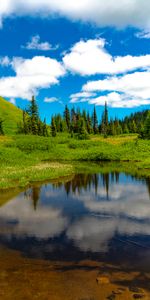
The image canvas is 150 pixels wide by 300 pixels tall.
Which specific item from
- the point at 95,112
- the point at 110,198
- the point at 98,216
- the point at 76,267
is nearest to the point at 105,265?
the point at 76,267

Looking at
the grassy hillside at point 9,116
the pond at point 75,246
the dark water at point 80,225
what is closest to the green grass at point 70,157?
the dark water at point 80,225

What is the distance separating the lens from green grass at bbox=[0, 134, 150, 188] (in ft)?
129

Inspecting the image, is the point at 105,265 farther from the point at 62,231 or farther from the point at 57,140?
the point at 57,140

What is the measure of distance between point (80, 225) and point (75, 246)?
116 inches

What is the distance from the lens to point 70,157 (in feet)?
189

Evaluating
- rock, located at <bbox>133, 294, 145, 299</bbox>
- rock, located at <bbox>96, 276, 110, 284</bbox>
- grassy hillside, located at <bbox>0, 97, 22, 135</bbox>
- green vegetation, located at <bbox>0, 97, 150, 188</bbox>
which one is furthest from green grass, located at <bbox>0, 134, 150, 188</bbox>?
grassy hillside, located at <bbox>0, 97, 22, 135</bbox>

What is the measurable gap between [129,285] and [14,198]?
1465 cm

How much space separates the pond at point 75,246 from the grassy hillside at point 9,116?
108308mm

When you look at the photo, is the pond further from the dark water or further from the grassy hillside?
the grassy hillside

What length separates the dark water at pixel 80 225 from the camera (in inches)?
480

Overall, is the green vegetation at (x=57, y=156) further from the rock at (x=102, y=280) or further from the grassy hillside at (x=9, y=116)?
the grassy hillside at (x=9, y=116)

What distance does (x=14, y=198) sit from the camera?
22.6 metres

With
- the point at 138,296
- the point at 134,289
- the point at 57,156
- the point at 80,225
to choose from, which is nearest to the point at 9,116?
the point at 57,156

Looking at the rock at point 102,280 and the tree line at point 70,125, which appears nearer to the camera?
the rock at point 102,280
